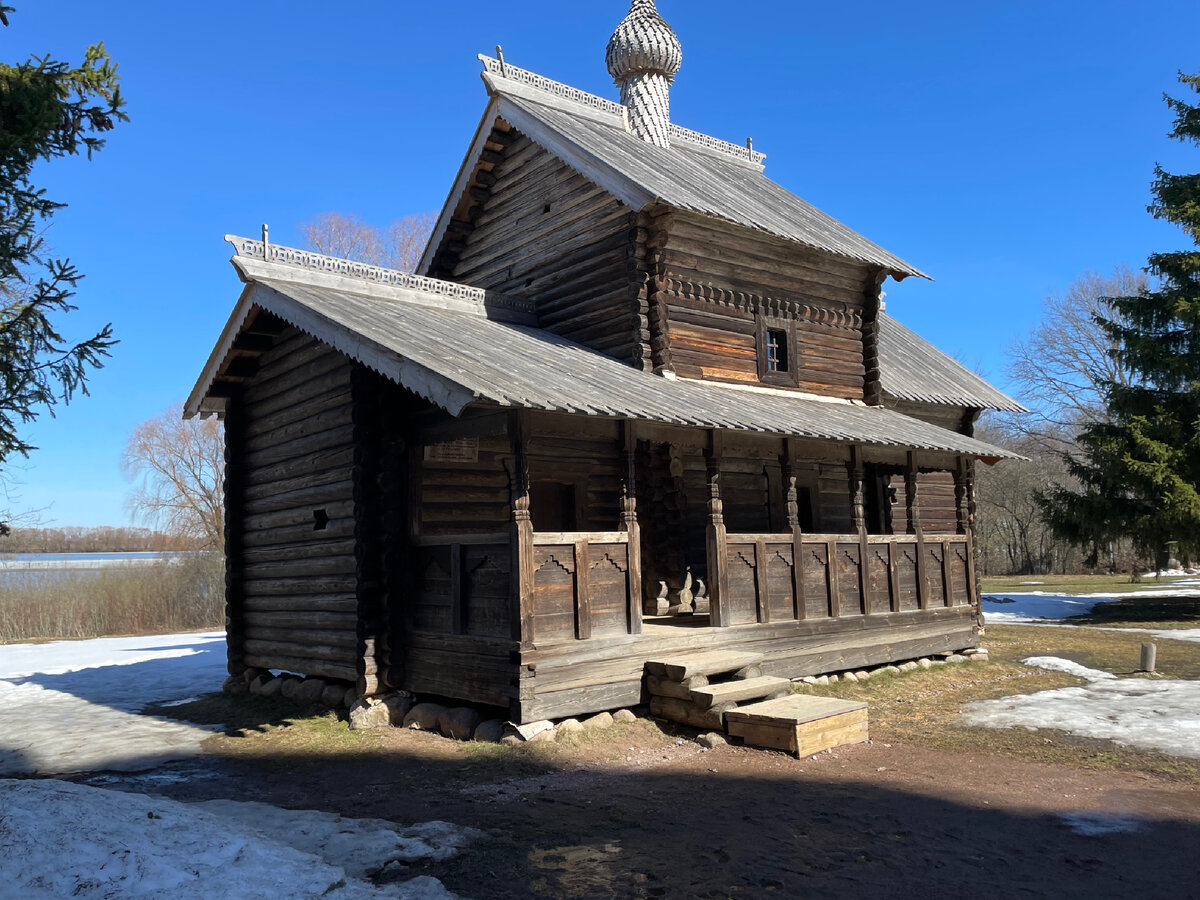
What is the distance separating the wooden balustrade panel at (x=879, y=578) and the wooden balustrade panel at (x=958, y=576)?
1.79 m

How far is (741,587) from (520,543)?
152 inches

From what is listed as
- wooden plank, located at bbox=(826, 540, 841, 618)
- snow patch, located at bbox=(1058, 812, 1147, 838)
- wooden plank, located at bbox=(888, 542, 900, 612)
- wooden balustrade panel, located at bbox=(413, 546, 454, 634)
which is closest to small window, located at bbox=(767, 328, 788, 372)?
wooden plank, located at bbox=(888, 542, 900, 612)

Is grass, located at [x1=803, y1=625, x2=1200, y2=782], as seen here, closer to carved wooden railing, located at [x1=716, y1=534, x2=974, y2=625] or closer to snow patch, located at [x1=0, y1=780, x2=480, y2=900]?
carved wooden railing, located at [x1=716, y1=534, x2=974, y2=625]

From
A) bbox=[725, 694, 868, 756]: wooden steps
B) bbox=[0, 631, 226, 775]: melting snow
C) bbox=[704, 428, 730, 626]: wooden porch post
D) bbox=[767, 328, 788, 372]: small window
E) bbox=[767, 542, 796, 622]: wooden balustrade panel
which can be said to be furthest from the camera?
bbox=[767, 328, 788, 372]: small window

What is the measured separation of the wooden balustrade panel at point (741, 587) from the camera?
1205cm

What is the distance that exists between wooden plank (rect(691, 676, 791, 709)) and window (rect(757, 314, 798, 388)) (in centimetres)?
647

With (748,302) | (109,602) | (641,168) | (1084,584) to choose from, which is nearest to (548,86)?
(641,168)

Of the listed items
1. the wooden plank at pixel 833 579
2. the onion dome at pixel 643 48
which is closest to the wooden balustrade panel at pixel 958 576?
the wooden plank at pixel 833 579

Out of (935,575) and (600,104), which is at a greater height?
(600,104)

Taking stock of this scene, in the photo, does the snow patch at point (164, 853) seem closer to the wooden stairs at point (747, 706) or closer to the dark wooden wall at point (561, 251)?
the wooden stairs at point (747, 706)

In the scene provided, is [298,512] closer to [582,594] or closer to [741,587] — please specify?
[582,594]

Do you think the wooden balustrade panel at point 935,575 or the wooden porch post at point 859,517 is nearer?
the wooden porch post at point 859,517

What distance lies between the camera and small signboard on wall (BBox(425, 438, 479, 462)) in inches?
504

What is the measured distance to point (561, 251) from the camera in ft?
52.2
